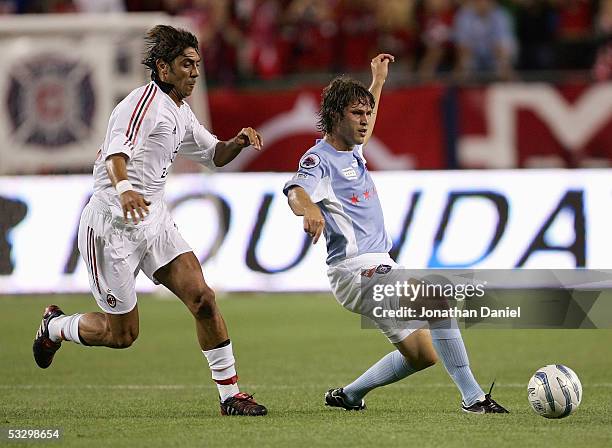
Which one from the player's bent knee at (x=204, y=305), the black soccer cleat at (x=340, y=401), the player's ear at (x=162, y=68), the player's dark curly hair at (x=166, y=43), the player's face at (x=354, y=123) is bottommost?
the black soccer cleat at (x=340, y=401)

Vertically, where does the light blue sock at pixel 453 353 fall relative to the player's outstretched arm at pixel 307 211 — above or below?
below

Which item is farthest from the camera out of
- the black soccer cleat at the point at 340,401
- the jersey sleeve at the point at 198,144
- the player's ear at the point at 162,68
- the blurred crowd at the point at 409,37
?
the blurred crowd at the point at 409,37

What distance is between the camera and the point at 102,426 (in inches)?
281

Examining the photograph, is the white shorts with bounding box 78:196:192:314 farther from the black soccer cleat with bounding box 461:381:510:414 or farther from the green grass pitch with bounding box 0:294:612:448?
the black soccer cleat with bounding box 461:381:510:414

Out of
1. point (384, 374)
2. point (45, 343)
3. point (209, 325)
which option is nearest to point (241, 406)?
point (209, 325)

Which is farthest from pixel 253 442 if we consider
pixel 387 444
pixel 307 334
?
pixel 307 334

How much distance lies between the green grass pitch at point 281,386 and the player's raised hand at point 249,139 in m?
1.61

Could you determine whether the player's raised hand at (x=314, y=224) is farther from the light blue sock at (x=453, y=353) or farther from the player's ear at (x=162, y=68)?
the player's ear at (x=162, y=68)

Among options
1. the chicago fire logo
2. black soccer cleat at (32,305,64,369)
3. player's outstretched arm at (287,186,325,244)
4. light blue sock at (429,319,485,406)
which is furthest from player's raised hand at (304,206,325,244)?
the chicago fire logo

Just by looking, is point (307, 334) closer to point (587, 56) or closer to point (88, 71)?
point (88, 71)

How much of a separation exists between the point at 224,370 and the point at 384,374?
95cm

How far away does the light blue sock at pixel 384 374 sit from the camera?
7.54 m

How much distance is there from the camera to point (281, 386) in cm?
900

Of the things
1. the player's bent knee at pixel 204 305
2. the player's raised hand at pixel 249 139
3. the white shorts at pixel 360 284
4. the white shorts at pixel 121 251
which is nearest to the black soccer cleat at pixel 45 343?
the white shorts at pixel 121 251
